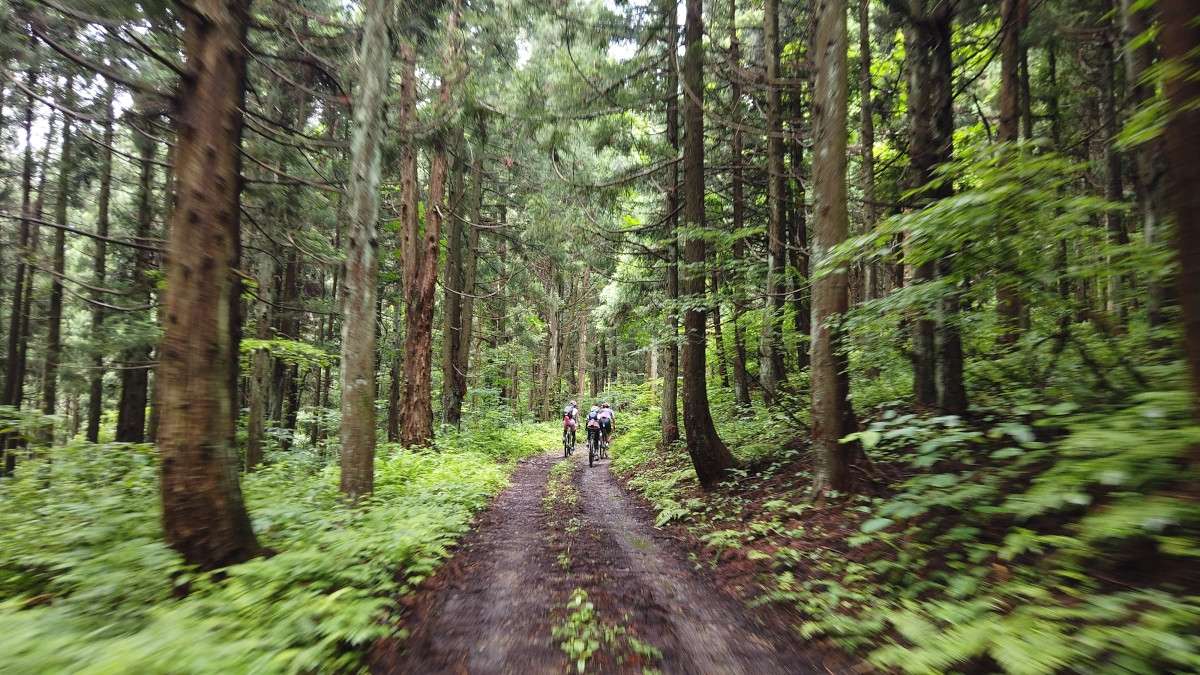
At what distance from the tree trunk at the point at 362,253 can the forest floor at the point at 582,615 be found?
6.63 feet

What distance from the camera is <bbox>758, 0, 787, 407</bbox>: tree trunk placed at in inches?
356

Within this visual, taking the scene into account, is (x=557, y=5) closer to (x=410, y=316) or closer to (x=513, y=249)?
(x=410, y=316)

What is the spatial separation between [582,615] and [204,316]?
4016mm

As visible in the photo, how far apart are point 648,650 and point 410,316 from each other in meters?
9.73

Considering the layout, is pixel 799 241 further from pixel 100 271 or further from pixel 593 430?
pixel 100 271

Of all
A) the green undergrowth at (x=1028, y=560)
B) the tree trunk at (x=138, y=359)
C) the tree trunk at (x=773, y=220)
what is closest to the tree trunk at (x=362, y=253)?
the green undergrowth at (x=1028, y=560)

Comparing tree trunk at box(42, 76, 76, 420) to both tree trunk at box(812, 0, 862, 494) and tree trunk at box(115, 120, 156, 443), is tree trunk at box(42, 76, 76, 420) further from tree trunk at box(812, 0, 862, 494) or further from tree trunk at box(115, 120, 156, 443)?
tree trunk at box(812, 0, 862, 494)

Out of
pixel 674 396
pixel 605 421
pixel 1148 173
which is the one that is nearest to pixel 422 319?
pixel 674 396

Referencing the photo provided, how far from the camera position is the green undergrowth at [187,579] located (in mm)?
2480

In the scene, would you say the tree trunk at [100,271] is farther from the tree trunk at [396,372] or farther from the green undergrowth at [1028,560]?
the green undergrowth at [1028,560]

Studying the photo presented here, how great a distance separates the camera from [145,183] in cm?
1158

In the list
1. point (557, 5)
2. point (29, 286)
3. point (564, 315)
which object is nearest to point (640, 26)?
point (557, 5)

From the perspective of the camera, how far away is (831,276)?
543 cm

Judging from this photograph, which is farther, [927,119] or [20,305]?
[20,305]
